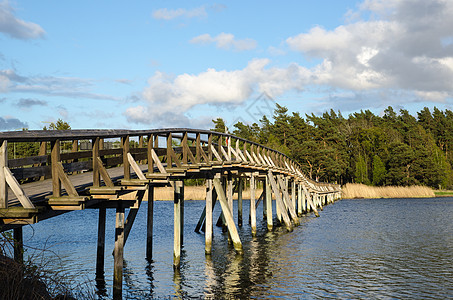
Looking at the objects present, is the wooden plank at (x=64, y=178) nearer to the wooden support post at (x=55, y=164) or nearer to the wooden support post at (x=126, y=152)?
the wooden support post at (x=55, y=164)

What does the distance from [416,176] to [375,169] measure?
7236 mm

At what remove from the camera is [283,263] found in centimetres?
1766

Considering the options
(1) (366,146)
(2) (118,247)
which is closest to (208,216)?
(2) (118,247)

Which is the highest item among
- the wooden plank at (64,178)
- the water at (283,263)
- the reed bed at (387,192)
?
the wooden plank at (64,178)

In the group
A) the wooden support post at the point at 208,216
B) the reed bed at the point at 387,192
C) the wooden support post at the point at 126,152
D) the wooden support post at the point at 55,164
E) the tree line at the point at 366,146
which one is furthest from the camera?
the tree line at the point at 366,146

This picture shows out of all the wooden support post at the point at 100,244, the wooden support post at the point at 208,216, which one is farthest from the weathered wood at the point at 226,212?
the wooden support post at the point at 100,244

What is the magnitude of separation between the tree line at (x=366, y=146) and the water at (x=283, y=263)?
54277 millimetres

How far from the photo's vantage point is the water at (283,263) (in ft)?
44.6

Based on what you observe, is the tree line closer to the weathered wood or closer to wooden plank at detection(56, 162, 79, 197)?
the weathered wood

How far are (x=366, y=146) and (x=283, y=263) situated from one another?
79237 mm

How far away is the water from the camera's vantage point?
13602 millimetres

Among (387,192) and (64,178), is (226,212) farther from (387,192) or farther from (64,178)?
(387,192)

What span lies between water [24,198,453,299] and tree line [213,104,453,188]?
178ft

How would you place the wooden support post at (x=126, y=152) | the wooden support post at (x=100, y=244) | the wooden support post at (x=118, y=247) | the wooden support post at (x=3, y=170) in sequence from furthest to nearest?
1. the wooden support post at (x=100, y=244)
2. the wooden support post at (x=118, y=247)
3. the wooden support post at (x=126, y=152)
4. the wooden support post at (x=3, y=170)
